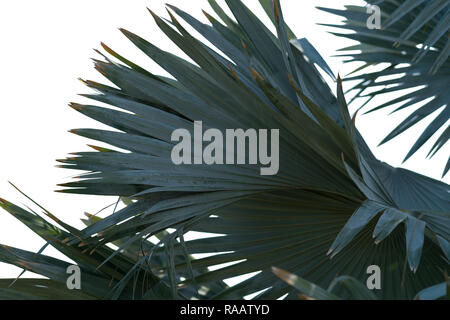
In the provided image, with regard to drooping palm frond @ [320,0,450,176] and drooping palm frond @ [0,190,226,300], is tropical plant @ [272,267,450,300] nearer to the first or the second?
drooping palm frond @ [0,190,226,300]

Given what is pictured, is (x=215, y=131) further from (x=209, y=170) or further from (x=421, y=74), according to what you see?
(x=421, y=74)

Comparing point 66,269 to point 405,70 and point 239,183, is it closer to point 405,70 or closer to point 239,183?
point 239,183

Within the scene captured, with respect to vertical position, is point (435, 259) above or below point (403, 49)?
below

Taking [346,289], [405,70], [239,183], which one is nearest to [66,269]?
Answer: [239,183]

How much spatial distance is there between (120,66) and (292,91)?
1.51 ft

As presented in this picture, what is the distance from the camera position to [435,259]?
5.38 ft

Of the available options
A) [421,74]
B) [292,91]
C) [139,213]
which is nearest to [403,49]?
[421,74]

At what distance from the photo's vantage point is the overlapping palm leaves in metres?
1.49

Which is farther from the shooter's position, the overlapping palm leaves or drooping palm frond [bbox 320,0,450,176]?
drooping palm frond [bbox 320,0,450,176]

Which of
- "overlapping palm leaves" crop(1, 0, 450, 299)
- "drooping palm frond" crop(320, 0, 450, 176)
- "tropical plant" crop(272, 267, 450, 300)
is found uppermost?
"drooping palm frond" crop(320, 0, 450, 176)

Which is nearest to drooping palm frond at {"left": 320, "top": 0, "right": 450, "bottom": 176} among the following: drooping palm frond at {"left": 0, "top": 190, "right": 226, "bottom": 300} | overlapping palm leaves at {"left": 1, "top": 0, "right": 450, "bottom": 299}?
overlapping palm leaves at {"left": 1, "top": 0, "right": 450, "bottom": 299}
